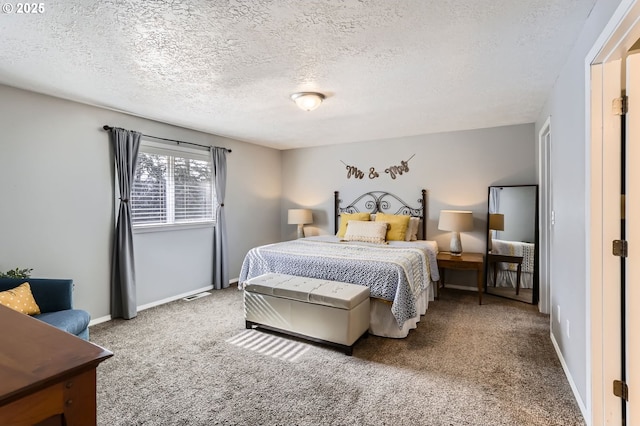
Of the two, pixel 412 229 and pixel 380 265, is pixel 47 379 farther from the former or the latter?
pixel 412 229

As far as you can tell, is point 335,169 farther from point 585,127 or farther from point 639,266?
point 639,266

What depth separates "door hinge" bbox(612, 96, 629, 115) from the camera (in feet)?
5.79

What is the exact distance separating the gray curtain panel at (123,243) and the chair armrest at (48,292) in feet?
3.32

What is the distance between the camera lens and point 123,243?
379cm

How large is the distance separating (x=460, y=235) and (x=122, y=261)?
15.1ft

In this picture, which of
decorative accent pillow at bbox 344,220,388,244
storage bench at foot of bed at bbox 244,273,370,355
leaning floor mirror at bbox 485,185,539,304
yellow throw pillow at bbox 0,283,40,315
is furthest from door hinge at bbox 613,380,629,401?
yellow throw pillow at bbox 0,283,40,315

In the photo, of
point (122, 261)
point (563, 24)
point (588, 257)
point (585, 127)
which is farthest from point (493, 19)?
point (122, 261)

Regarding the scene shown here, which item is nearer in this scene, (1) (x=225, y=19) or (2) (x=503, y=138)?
(1) (x=225, y=19)

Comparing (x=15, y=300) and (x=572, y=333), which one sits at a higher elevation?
(x=15, y=300)

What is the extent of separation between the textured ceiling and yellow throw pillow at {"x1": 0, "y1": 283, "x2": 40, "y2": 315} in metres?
1.78

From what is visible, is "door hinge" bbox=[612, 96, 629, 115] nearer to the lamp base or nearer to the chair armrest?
the lamp base

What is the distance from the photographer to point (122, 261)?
3.76 meters

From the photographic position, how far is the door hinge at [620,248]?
5.66ft

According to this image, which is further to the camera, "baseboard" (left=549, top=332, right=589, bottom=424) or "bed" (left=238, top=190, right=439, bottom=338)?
"bed" (left=238, top=190, right=439, bottom=338)
